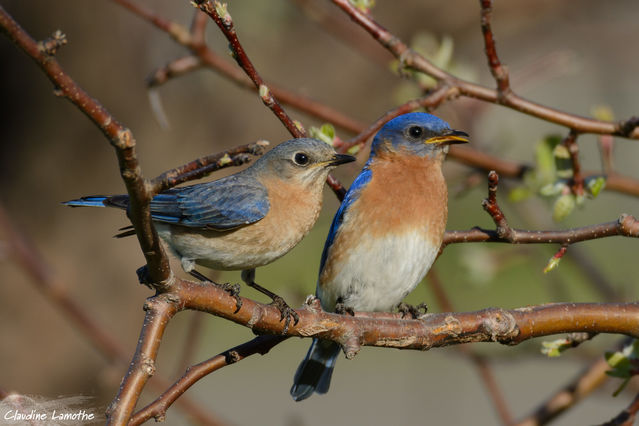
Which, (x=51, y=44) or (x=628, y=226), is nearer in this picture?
(x=51, y=44)

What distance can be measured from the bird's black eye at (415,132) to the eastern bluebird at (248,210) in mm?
682

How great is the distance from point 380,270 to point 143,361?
2113 millimetres

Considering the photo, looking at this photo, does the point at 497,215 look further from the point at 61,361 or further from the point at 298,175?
the point at 61,361

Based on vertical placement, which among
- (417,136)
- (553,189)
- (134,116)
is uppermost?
(134,116)

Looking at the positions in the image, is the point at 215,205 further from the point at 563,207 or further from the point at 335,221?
the point at 563,207

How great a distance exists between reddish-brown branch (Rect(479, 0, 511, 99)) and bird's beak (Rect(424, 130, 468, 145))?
541 millimetres

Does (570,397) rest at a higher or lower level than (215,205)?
lower

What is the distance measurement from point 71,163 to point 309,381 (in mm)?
3058

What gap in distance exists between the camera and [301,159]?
4.21 metres

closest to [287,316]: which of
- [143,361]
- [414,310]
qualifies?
[143,361]

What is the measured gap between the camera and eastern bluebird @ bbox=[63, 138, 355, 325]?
12.5 feet

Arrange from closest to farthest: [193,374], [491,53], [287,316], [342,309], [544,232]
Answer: [193,374], [287,316], [544,232], [491,53], [342,309]

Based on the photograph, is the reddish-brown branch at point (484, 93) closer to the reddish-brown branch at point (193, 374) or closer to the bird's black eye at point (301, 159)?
the bird's black eye at point (301, 159)

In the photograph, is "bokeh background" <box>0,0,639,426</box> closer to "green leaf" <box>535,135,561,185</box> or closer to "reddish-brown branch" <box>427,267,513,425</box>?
"reddish-brown branch" <box>427,267,513,425</box>
